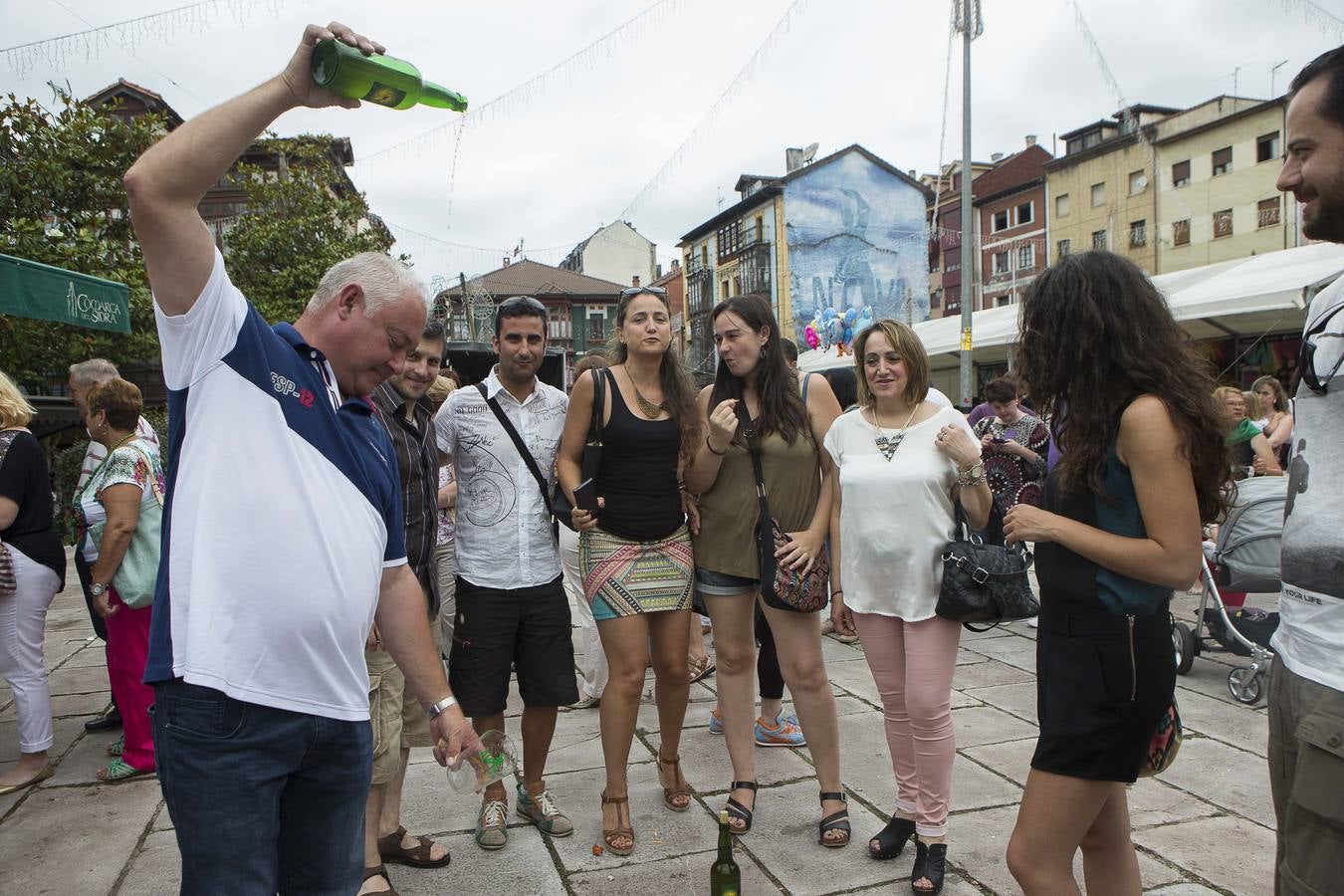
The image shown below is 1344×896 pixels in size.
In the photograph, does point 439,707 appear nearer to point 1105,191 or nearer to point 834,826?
point 834,826

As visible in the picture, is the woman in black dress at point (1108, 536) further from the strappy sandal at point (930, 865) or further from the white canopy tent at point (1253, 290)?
the white canopy tent at point (1253, 290)

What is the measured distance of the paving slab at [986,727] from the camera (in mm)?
4172

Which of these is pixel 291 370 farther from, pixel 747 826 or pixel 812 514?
pixel 747 826

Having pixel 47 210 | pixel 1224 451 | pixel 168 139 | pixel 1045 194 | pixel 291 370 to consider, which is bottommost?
pixel 1224 451

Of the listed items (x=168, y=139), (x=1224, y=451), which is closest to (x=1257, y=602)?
(x=1224, y=451)

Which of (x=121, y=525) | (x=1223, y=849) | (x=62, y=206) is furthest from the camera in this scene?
(x=62, y=206)

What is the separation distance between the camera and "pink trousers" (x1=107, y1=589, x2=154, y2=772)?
4070mm

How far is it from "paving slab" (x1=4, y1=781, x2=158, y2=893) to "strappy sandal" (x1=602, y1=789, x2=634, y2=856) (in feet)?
5.67

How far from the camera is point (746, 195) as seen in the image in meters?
48.2

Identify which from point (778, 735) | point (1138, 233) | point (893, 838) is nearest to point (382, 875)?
point (893, 838)

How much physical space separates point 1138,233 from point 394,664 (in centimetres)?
3750

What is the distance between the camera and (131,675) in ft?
13.6

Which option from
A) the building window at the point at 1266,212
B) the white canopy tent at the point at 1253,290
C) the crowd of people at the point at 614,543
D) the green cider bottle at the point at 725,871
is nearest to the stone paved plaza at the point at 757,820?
the crowd of people at the point at 614,543

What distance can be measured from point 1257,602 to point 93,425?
795 centimetres
